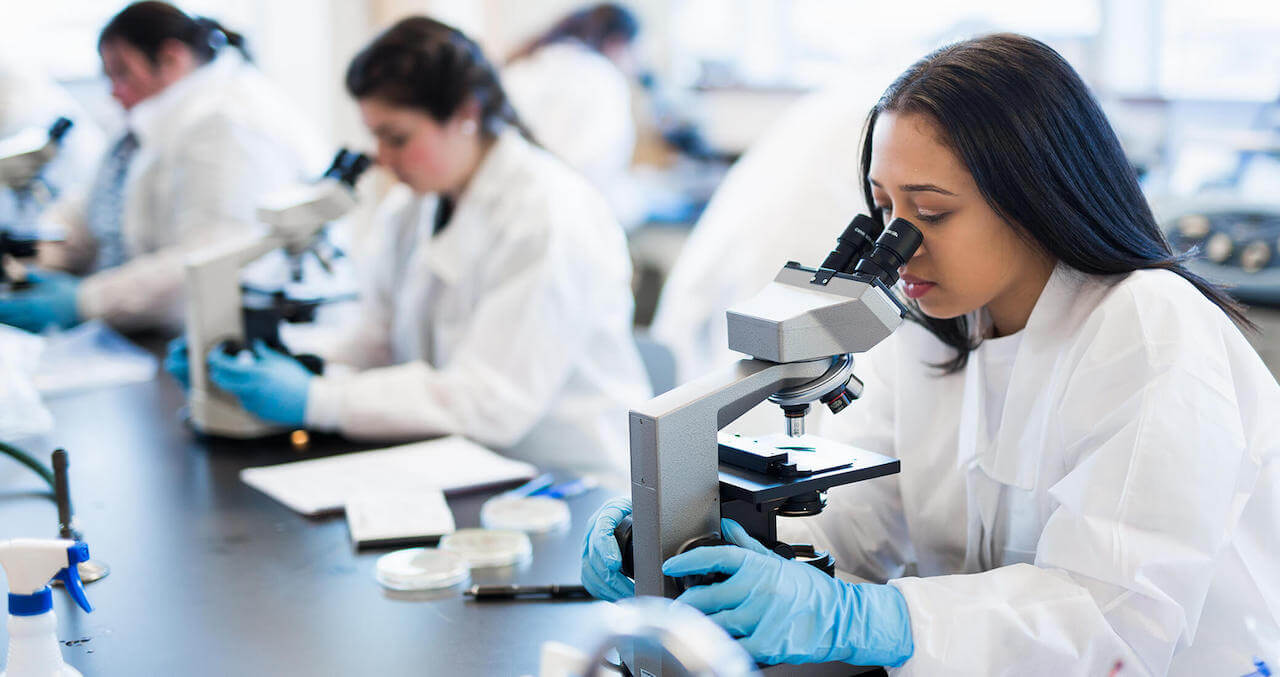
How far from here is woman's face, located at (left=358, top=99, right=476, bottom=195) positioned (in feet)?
7.80

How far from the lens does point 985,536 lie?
1.50m

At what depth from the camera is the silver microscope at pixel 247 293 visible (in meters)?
2.17

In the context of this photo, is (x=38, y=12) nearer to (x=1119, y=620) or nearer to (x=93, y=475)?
(x=93, y=475)

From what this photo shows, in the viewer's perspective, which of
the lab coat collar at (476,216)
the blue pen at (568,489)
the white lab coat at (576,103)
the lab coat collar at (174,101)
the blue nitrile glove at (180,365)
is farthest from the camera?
the white lab coat at (576,103)

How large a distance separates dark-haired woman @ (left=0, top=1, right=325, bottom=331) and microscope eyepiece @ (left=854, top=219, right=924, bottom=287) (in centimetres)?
226

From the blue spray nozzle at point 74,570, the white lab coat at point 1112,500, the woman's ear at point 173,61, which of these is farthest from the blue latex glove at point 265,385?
the woman's ear at point 173,61

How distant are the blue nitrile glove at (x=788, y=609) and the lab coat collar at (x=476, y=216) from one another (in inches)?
53.6

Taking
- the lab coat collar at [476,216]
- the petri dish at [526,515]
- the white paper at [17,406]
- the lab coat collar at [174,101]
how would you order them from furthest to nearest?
1. the lab coat collar at [174,101]
2. the lab coat collar at [476,216]
3. the white paper at [17,406]
4. the petri dish at [526,515]

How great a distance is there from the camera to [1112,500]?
122 cm

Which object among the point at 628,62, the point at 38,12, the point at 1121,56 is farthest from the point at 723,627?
the point at 38,12

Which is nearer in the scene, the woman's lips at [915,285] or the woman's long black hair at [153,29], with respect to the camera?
the woman's lips at [915,285]

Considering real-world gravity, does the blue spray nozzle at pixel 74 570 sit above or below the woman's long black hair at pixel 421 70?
below

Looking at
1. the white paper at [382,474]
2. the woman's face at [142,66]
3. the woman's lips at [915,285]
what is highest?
the woman's face at [142,66]

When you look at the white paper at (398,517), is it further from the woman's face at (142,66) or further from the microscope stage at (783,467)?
the woman's face at (142,66)
